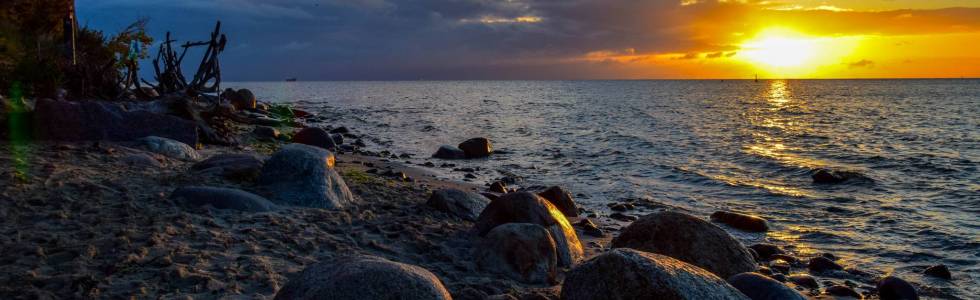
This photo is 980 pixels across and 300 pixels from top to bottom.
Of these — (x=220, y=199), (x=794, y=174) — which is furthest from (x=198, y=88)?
(x=794, y=174)

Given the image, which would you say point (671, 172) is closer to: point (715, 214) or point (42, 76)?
point (715, 214)

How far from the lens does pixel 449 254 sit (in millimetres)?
7367

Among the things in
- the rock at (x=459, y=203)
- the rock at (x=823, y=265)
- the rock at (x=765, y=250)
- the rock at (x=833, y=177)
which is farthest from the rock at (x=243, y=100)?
the rock at (x=823, y=265)

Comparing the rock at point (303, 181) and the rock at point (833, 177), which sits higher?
the rock at point (303, 181)

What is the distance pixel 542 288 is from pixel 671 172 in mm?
12753

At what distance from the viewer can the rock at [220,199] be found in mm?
7754

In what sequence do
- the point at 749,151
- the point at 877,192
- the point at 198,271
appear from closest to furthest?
1. the point at 198,271
2. the point at 877,192
3. the point at 749,151

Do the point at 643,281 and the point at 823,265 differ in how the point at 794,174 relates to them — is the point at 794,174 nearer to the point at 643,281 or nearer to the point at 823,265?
the point at 823,265

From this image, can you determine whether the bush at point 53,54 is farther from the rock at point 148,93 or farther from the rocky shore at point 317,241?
the rocky shore at point 317,241

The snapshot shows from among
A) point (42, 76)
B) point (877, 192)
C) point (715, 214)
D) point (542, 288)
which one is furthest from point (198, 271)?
point (877, 192)

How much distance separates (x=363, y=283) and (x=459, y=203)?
5.62m

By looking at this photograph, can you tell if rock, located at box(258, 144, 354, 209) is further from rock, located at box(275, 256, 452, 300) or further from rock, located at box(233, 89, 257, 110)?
rock, located at box(233, 89, 257, 110)

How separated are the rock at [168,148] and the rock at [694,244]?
8561 mm

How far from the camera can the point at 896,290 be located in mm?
7465
